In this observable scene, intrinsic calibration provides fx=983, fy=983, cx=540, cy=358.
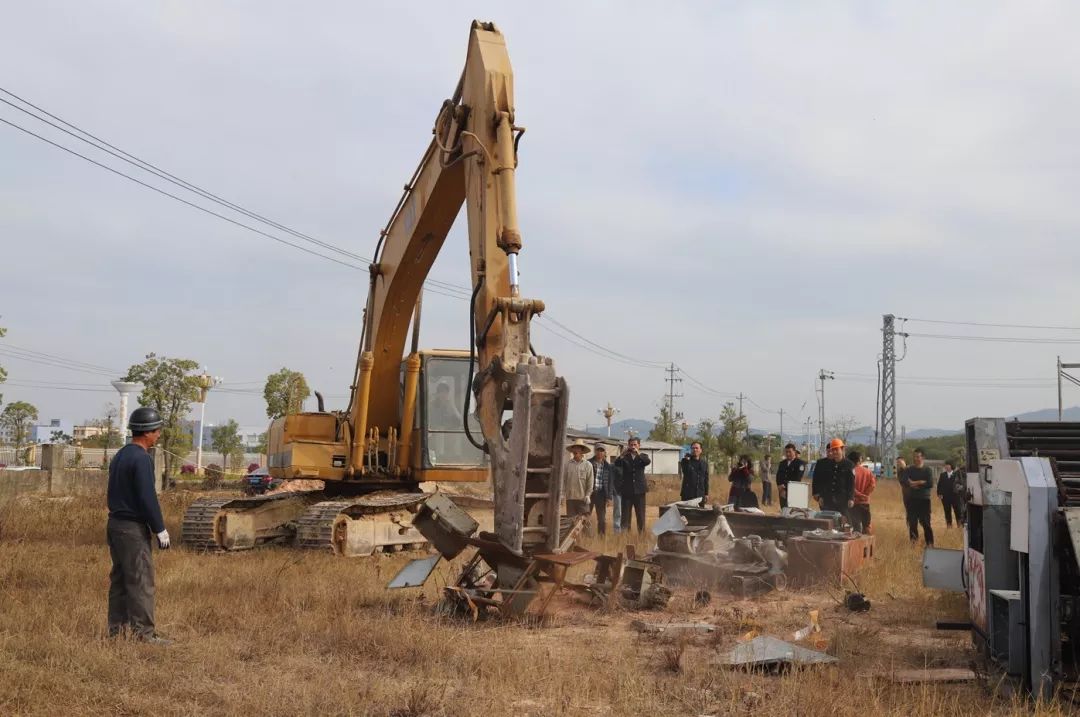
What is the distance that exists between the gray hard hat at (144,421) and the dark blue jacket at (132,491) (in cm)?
21

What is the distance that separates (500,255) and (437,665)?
11.4 feet

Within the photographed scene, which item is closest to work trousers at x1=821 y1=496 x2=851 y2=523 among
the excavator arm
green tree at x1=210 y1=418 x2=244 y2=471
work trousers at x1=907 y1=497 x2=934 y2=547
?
work trousers at x1=907 y1=497 x2=934 y2=547

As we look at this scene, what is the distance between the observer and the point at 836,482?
12.6 meters

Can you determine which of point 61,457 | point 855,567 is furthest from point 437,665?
point 61,457

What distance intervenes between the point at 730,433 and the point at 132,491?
176 feet

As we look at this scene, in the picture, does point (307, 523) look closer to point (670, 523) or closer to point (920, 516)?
point (670, 523)

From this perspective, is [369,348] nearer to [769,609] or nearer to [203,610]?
[203,610]

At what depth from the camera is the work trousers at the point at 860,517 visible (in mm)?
13212


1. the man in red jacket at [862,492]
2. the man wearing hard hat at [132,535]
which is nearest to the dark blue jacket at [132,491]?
the man wearing hard hat at [132,535]

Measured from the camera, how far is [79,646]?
19.9 feet

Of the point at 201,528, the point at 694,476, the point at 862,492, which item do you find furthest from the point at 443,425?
the point at 862,492

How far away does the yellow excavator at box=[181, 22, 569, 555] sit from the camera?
7191mm

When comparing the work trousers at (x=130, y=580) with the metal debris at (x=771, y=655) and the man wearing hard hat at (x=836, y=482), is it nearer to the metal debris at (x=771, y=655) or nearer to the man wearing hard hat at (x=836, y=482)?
the metal debris at (x=771, y=655)

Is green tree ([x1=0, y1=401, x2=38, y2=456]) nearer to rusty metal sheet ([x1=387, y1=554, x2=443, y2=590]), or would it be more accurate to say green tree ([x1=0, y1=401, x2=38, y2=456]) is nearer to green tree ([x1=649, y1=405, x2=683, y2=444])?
green tree ([x1=649, y1=405, x2=683, y2=444])
